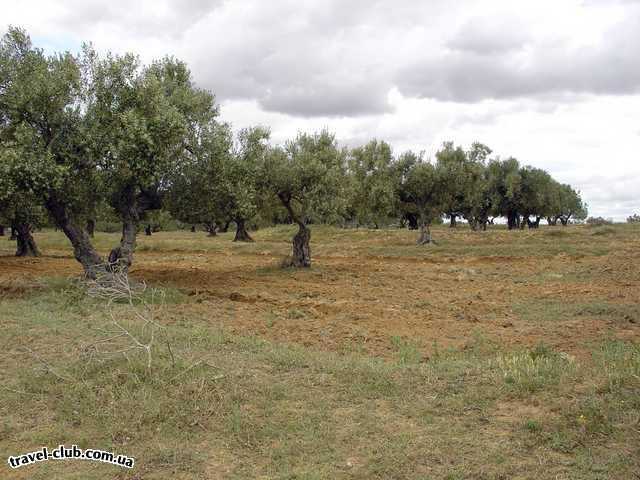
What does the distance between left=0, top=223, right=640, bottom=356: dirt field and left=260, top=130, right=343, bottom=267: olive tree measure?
3489 millimetres

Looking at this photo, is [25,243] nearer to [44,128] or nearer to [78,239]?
[78,239]

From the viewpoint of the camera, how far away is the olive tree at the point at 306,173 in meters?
24.3

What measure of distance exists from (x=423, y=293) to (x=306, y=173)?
7.67 metres

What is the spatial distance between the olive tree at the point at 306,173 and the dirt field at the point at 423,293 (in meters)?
3.49

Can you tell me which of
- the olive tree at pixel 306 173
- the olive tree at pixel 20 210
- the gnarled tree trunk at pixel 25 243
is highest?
the olive tree at pixel 306 173

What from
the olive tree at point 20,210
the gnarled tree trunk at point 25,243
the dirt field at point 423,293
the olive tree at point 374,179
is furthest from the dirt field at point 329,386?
the olive tree at point 374,179

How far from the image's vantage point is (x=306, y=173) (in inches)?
963

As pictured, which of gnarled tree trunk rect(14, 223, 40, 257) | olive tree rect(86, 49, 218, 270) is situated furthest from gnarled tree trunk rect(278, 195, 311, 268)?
gnarled tree trunk rect(14, 223, 40, 257)

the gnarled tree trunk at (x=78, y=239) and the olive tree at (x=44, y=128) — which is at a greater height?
the olive tree at (x=44, y=128)

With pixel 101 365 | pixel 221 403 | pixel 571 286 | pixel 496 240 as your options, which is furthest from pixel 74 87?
pixel 496 240

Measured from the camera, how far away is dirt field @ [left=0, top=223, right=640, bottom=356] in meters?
13.8

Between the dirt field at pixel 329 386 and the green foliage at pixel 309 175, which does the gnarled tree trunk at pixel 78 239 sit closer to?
the dirt field at pixel 329 386

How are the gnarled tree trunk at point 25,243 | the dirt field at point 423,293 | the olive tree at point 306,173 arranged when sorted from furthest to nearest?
the gnarled tree trunk at point 25,243, the olive tree at point 306,173, the dirt field at point 423,293

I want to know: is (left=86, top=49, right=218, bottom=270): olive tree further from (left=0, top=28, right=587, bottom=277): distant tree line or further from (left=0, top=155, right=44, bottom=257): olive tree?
(left=0, top=155, right=44, bottom=257): olive tree
